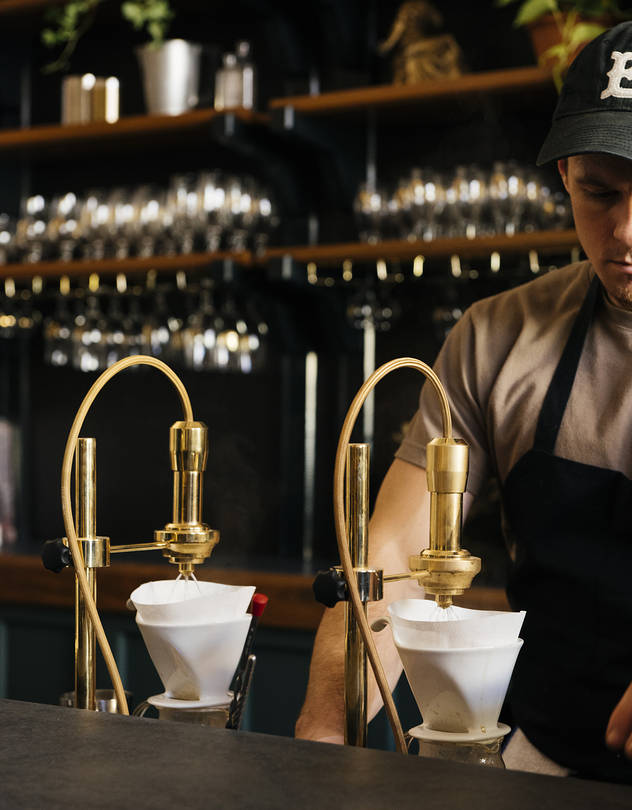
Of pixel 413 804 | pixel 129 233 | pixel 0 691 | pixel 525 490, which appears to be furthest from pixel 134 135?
pixel 413 804

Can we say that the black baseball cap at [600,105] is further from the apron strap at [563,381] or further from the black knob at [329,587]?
the black knob at [329,587]

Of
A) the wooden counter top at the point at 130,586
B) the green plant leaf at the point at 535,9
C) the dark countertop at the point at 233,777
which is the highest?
the green plant leaf at the point at 535,9

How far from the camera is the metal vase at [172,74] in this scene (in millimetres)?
3002

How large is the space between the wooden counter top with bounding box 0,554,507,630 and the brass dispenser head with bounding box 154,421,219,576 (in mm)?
1310

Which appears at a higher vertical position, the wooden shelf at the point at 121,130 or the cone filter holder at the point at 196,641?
the wooden shelf at the point at 121,130

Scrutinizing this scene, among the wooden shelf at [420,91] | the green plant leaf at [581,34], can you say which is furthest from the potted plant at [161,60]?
the green plant leaf at [581,34]

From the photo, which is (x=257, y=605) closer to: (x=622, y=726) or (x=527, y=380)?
(x=622, y=726)

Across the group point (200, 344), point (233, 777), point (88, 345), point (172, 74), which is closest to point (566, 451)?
point (233, 777)

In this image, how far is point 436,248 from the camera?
8.75 ft

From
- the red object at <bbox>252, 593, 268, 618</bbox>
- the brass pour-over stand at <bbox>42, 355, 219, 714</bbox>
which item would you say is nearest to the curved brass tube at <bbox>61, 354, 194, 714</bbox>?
the brass pour-over stand at <bbox>42, 355, 219, 714</bbox>

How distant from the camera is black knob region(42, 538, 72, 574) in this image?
39.0 inches

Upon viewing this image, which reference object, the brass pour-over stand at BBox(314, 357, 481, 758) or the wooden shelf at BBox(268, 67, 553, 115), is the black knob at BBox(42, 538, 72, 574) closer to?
the brass pour-over stand at BBox(314, 357, 481, 758)

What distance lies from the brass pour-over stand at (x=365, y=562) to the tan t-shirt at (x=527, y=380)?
45cm

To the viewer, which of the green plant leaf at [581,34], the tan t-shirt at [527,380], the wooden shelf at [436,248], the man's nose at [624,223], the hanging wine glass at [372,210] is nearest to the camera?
the man's nose at [624,223]
